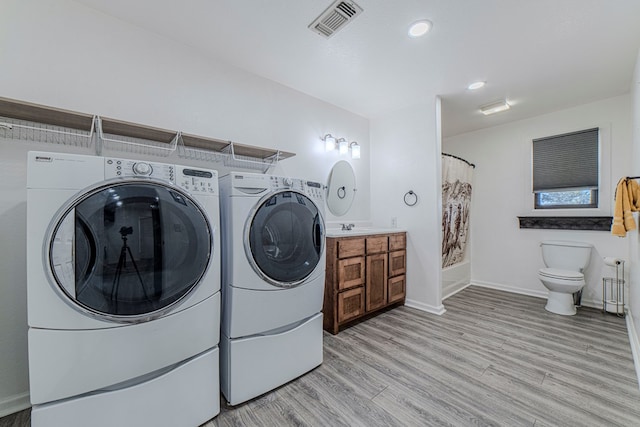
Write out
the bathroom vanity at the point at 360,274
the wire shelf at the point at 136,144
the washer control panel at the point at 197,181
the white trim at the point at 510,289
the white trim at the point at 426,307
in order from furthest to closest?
the white trim at the point at 510,289 < the white trim at the point at 426,307 < the bathroom vanity at the point at 360,274 < the wire shelf at the point at 136,144 < the washer control panel at the point at 197,181

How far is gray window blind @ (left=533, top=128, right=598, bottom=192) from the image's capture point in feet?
9.78

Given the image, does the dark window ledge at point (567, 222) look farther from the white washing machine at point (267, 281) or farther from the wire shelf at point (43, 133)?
the wire shelf at point (43, 133)

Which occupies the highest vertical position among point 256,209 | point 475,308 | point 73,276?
point 256,209

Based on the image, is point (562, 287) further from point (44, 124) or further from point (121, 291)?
point (44, 124)

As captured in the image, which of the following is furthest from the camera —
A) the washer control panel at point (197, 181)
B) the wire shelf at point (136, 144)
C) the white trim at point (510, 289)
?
the white trim at point (510, 289)

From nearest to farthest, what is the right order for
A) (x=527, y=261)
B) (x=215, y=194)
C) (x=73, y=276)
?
(x=73, y=276) → (x=215, y=194) → (x=527, y=261)

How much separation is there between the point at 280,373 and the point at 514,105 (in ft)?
12.0

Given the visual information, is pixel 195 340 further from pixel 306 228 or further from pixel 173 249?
pixel 306 228

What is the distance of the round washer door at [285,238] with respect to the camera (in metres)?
1.44

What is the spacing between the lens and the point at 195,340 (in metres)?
1.25

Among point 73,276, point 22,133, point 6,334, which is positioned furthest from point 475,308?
point 22,133

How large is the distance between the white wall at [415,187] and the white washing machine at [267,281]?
5.34 feet

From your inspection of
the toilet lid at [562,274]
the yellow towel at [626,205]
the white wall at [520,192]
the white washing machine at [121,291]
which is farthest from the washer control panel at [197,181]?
the white wall at [520,192]

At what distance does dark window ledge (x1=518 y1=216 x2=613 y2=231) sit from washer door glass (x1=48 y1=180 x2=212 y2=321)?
393cm
